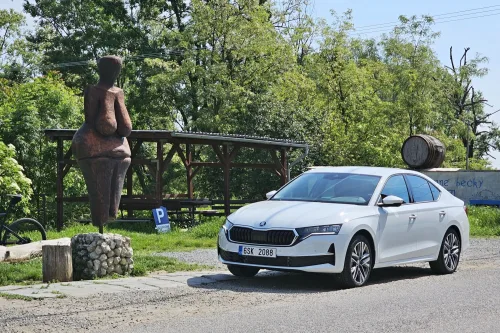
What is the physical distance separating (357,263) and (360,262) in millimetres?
64

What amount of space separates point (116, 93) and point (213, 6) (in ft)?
90.0

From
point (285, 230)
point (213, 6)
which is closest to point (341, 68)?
point (213, 6)

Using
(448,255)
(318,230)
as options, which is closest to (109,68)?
(318,230)

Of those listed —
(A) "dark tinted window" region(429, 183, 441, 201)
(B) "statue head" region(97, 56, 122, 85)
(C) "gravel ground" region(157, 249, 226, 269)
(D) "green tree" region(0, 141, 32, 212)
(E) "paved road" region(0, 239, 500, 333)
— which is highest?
(B) "statue head" region(97, 56, 122, 85)

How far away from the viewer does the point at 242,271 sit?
11.8 m

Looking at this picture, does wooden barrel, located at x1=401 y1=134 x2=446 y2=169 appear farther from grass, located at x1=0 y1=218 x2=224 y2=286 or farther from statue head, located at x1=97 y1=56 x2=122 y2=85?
statue head, located at x1=97 y1=56 x2=122 y2=85

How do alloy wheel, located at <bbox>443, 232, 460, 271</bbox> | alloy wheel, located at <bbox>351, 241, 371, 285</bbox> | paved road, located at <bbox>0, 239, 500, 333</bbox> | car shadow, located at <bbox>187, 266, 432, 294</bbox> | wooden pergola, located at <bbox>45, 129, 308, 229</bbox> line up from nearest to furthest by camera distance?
paved road, located at <bbox>0, 239, 500, 333</bbox>, car shadow, located at <bbox>187, 266, 432, 294</bbox>, alloy wheel, located at <bbox>351, 241, 371, 285</bbox>, alloy wheel, located at <bbox>443, 232, 460, 271</bbox>, wooden pergola, located at <bbox>45, 129, 308, 229</bbox>

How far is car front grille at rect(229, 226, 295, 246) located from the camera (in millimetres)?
10758

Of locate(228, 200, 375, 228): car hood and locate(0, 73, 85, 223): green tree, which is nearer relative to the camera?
locate(228, 200, 375, 228): car hood

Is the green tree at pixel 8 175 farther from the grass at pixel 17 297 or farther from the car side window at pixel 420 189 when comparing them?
the grass at pixel 17 297

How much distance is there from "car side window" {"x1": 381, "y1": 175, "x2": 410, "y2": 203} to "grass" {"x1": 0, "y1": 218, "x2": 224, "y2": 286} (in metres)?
3.10

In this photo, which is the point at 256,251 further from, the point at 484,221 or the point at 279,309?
the point at 484,221

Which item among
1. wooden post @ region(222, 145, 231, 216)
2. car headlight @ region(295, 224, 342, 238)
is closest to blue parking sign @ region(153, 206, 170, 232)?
wooden post @ region(222, 145, 231, 216)

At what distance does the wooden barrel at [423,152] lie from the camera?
29.3 meters
